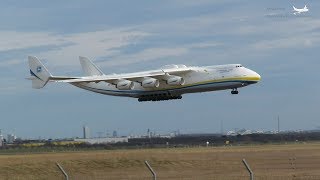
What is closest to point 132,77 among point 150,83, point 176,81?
point 150,83

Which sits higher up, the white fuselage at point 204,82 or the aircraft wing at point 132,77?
the aircraft wing at point 132,77

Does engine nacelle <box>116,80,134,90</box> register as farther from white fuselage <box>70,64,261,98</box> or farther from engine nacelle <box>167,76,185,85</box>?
engine nacelle <box>167,76,185,85</box>

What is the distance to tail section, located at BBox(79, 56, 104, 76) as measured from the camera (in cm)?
7925

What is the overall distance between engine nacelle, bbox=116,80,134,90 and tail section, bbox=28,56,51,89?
22.8 ft

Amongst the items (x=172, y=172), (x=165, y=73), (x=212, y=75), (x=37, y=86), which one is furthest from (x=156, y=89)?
(x=172, y=172)

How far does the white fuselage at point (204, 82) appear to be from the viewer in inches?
2446

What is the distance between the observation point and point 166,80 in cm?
6606

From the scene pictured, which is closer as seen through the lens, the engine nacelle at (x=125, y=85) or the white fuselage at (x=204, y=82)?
the white fuselage at (x=204, y=82)

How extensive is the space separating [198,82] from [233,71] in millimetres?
3942

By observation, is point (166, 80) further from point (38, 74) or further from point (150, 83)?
point (38, 74)

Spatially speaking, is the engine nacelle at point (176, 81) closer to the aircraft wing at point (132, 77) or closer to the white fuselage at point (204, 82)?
the white fuselage at point (204, 82)

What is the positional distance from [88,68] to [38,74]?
10849 mm

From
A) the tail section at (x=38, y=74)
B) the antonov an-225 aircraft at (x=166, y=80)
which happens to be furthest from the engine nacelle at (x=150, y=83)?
the tail section at (x=38, y=74)

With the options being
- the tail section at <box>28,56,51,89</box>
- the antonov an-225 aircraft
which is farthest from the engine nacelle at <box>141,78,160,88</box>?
the tail section at <box>28,56,51,89</box>
